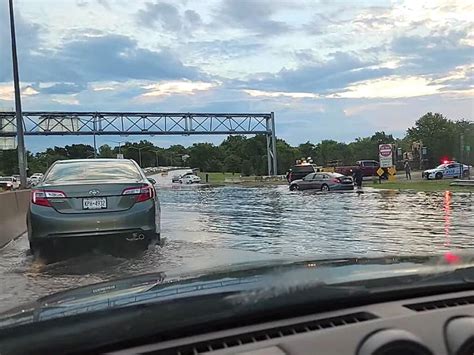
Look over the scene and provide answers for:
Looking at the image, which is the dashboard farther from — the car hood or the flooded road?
the flooded road

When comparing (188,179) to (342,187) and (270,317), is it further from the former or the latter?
(270,317)

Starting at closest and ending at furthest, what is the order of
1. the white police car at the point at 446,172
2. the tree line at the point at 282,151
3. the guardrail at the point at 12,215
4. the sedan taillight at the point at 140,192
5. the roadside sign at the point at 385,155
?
the sedan taillight at the point at 140,192 → the guardrail at the point at 12,215 → the roadside sign at the point at 385,155 → the white police car at the point at 446,172 → the tree line at the point at 282,151

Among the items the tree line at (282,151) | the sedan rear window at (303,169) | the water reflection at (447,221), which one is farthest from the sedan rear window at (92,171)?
the tree line at (282,151)

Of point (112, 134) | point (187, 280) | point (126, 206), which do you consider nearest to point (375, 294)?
point (187, 280)

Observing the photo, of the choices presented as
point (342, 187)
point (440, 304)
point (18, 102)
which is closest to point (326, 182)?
point (342, 187)

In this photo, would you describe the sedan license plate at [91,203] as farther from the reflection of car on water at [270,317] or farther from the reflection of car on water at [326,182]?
the reflection of car on water at [326,182]

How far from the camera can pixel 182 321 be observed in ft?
6.68

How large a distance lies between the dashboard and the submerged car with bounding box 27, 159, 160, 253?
6.56m

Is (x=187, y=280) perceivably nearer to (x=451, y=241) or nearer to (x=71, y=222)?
(x=71, y=222)

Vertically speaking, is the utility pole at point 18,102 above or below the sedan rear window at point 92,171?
above

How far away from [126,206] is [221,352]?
6798mm

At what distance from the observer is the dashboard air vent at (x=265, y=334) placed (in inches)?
75.4

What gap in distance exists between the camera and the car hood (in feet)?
7.75

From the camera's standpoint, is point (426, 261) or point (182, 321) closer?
point (182, 321)
